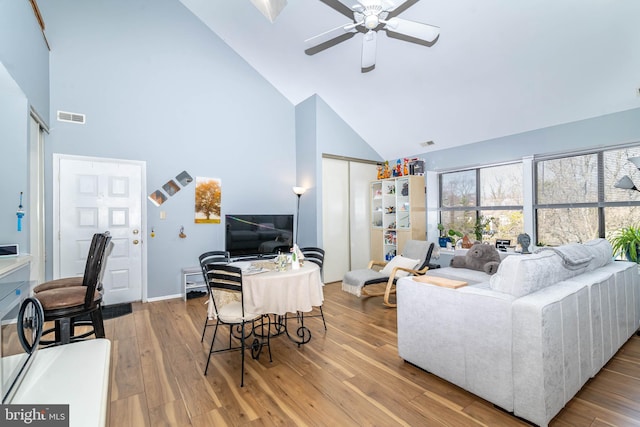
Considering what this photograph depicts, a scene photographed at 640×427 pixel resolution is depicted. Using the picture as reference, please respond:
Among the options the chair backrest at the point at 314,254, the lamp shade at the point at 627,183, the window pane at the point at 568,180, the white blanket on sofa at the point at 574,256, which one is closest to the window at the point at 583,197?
the window pane at the point at 568,180

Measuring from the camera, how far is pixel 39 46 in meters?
3.35

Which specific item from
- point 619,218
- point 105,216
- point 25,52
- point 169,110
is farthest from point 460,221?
point 25,52

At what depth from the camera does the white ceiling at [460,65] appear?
115 inches

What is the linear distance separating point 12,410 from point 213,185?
4409 mm

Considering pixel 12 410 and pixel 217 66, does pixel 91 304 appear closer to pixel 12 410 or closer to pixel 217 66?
pixel 12 410

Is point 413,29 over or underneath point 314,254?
over

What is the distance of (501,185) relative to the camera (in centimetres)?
471

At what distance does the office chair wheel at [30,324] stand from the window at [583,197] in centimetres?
530

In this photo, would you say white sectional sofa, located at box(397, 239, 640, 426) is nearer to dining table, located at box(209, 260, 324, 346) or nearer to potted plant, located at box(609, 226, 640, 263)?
dining table, located at box(209, 260, 324, 346)

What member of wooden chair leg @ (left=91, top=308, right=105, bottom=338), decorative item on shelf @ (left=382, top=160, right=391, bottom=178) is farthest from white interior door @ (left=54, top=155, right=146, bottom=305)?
decorative item on shelf @ (left=382, top=160, right=391, bottom=178)

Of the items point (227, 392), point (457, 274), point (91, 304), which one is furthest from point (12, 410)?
point (457, 274)

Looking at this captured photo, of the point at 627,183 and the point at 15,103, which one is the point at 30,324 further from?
the point at 627,183

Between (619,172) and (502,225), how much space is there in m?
1.51

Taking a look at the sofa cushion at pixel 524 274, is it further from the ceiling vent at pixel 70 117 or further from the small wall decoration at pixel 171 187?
the ceiling vent at pixel 70 117
